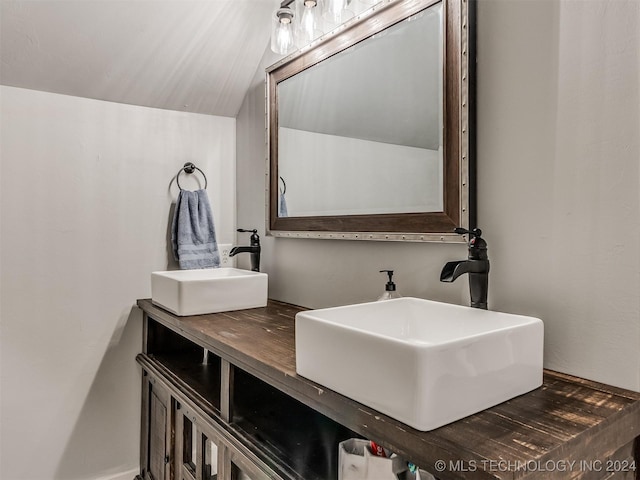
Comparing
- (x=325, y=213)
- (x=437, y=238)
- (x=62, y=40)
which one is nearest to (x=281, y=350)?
(x=437, y=238)

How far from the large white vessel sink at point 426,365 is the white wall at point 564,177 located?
0.13 m

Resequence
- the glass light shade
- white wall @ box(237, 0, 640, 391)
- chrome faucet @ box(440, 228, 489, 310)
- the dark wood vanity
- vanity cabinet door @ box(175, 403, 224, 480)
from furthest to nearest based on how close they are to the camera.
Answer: the glass light shade < vanity cabinet door @ box(175, 403, 224, 480) < chrome faucet @ box(440, 228, 489, 310) < white wall @ box(237, 0, 640, 391) < the dark wood vanity

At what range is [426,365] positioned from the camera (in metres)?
0.69

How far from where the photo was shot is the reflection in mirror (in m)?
1.24

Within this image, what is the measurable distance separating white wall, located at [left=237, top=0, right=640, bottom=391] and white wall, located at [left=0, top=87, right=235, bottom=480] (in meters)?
1.36

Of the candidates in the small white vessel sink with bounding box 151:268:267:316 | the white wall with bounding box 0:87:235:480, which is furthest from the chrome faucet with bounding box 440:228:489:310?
the white wall with bounding box 0:87:235:480

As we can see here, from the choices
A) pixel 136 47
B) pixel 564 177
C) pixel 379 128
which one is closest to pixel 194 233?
pixel 136 47

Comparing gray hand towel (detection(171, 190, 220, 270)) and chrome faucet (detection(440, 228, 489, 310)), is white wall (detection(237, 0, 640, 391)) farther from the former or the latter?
gray hand towel (detection(171, 190, 220, 270))

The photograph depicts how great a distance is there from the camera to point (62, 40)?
1656mm

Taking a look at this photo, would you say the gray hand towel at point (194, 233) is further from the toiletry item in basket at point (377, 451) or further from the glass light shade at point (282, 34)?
the toiletry item in basket at point (377, 451)

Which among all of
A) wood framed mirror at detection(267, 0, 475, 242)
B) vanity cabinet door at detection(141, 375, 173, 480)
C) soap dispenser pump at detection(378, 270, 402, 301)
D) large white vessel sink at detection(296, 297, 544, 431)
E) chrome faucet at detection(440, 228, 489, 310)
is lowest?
vanity cabinet door at detection(141, 375, 173, 480)

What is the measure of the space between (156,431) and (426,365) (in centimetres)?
144

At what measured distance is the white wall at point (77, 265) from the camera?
68.8 inches

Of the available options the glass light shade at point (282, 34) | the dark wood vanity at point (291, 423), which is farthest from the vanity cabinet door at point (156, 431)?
the glass light shade at point (282, 34)
